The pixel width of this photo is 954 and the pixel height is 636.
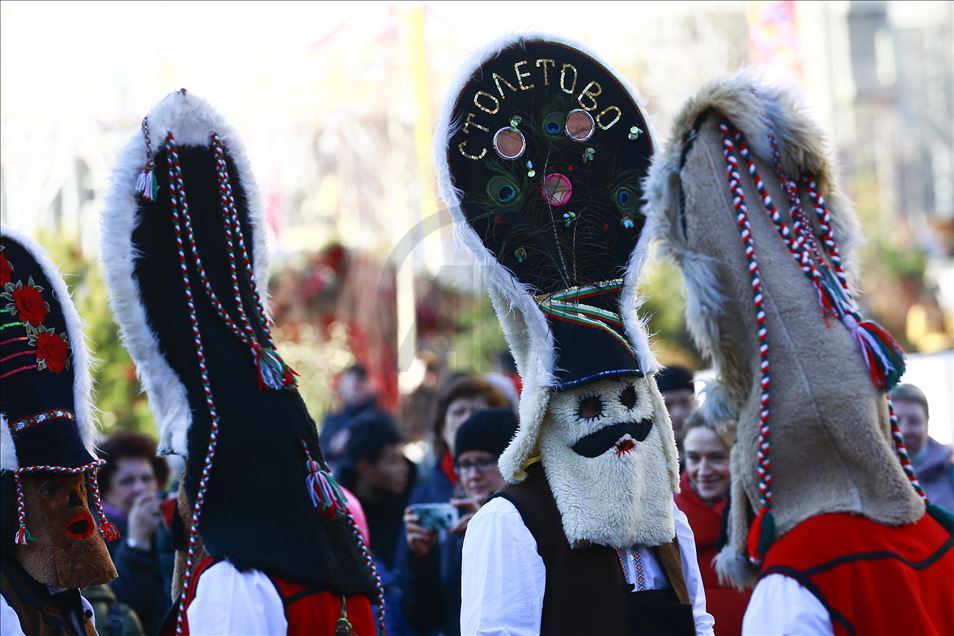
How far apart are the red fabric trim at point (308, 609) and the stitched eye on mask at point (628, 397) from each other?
38.3 inches

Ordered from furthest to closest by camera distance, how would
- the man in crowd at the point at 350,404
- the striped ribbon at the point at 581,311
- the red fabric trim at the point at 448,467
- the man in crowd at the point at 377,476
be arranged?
the man in crowd at the point at 350,404
the man in crowd at the point at 377,476
the red fabric trim at the point at 448,467
the striped ribbon at the point at 581,311

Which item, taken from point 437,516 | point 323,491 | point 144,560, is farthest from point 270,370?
point 144,560

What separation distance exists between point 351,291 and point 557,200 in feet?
34.8

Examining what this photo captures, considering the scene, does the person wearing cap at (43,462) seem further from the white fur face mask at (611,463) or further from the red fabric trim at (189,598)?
the white fur face mask at (611,463)

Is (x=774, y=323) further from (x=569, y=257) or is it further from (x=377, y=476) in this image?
(x=377, y=476)

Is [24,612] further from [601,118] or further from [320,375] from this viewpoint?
[320,375]

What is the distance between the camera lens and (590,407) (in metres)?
3.19

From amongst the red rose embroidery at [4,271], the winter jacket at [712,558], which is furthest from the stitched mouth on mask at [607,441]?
the red rose embroidery at [4,271]

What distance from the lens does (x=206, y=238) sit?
11.7ft

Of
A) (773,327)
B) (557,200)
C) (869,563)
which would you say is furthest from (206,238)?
(869,563)

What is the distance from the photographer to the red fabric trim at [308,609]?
331 centimetres

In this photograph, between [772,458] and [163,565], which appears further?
[163,565]

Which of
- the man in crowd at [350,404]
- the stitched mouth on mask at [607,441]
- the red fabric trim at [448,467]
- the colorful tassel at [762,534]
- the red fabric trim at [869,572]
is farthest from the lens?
the man in crowd at [350,404]

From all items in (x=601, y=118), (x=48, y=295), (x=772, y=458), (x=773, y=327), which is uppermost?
(x=601, y=118)
